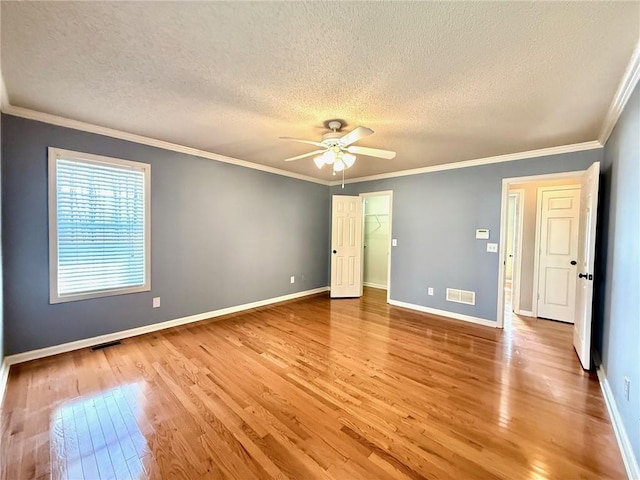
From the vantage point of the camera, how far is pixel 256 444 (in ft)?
5.70

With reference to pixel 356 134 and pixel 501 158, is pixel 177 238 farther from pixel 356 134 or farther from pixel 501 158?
pixel 501 158

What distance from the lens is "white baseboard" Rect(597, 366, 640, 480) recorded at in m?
1.52

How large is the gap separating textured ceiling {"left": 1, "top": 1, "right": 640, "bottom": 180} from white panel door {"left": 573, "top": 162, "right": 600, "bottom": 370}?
0.61m

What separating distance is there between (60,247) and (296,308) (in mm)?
3208

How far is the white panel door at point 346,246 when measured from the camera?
5.64 metres

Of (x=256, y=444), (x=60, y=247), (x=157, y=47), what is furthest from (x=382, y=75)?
(x=60, y=247)

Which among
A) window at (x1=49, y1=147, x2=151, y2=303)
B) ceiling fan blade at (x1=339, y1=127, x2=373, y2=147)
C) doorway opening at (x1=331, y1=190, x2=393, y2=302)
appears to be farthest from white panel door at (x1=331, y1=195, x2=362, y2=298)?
window at (x1=49, y1=147, x2=151, y2=303)

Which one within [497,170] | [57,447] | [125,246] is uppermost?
[497,170]

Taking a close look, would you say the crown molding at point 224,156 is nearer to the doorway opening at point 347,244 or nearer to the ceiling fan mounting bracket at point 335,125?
the doorway opening at point 347,244

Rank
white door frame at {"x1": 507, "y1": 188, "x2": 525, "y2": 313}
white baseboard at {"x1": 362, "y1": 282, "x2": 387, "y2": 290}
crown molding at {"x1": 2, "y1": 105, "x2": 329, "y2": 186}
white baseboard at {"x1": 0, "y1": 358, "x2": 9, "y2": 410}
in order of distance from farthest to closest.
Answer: white baseboard at {"x1": 362, "y1": 282, "x2": 387, "y2": 290}, white door frame at {"x1": 507, "y1": 188, "x2": 525, "y2": 313}, crown molding at {"x1": 2, "y1": 105, "x2": 329, "y2": 186}, white baseboard at {"x1": 0, "y1": 358, "x2": 9, "y2": 410}

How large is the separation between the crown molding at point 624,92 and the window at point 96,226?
14.7ft

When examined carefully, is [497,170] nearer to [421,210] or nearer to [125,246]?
[421,210]

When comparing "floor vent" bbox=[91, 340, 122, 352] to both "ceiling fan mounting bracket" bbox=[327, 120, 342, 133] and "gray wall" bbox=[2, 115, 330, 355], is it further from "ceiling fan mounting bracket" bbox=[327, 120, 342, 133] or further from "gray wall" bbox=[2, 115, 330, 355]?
"ceiling fan mounting bracket" bbox=[327, 120, 342, 133]

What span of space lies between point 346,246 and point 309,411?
3889mm
